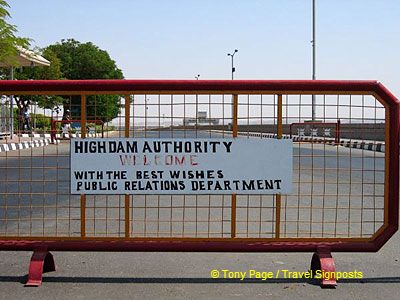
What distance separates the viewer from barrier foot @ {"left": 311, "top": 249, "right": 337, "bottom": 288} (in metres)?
4.46

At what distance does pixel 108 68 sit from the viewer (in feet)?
274

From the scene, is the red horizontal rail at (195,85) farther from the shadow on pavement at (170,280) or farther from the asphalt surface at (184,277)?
the shadow on pavement at (170,280)

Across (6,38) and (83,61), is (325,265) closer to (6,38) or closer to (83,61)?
(6,38)

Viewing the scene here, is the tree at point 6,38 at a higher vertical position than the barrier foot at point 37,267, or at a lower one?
higher

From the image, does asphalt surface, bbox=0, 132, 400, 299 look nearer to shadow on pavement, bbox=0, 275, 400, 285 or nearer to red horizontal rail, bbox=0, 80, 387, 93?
shadow on pavement, bbox=0, 275, 400, 285

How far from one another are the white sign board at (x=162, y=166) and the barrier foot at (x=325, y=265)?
635 millimetres

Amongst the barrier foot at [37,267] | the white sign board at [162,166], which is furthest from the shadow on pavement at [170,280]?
the white sign board at [162,166]

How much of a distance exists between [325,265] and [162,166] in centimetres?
165

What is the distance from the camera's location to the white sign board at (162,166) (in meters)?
4.75

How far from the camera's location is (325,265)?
454 centimetres

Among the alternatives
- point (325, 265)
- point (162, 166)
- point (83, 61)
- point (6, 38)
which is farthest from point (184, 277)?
point (83, 61)

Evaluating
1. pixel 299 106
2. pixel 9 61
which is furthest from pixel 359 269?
pixel 9 61

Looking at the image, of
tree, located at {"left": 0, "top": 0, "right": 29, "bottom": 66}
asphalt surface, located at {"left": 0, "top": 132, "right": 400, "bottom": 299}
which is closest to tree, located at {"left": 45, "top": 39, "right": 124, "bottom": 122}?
tree, located at {"left": 0, "top": 0, "right": 29, "bottom": 66}

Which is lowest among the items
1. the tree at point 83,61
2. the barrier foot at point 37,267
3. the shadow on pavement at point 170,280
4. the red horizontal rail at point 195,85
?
the shadow on pavement at point 170,280
